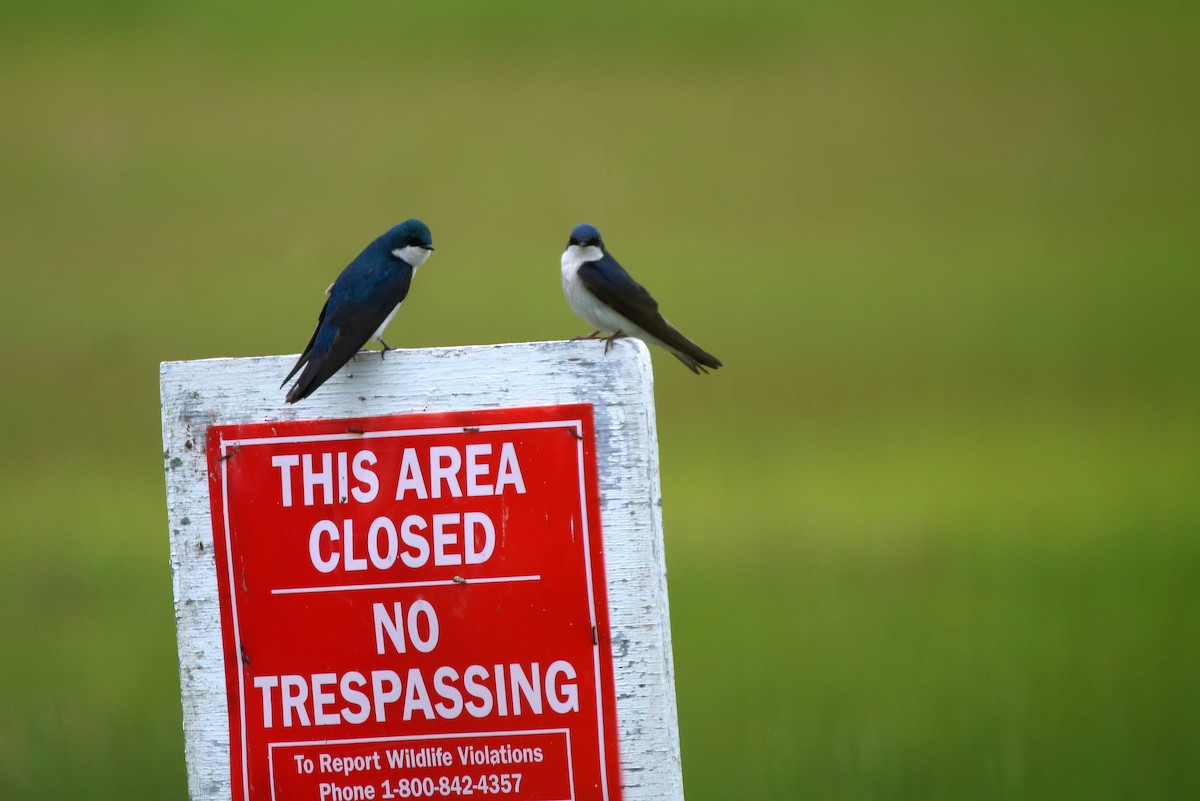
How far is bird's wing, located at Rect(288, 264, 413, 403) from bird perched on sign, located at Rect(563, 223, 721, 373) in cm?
49

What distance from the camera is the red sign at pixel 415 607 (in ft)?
5.56

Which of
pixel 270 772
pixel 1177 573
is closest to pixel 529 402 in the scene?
pixel 270 772

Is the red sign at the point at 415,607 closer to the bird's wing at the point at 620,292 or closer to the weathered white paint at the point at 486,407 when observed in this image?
the weathered white paint at the point at 486,407

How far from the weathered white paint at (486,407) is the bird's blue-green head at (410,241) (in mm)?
559

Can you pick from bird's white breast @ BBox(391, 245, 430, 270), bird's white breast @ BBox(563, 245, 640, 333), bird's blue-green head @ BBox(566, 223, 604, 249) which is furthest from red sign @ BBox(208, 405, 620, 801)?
bird's blue-green head @ BBox(566, 223, 604, 249)

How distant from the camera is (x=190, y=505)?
176 cm

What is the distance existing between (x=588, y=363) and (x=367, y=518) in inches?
15.4

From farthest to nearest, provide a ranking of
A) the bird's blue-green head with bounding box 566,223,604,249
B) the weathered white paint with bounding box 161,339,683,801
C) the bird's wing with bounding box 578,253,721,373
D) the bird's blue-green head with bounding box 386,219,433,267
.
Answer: the bird's blue-green head with bounding box 566,223,604,249, the bird's wing with bounding box 578,253,721,373, the bird's blue-green head with bounding box 386,219,433,267, the weathered white paint with bounding box 161,339,683,801

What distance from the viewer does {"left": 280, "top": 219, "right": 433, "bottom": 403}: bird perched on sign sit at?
5.66ft

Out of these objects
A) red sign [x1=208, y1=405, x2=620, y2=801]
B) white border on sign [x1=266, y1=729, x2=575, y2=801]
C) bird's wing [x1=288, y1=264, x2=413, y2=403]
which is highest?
bird's wing [x1=288, y1=264, x2=413, y2=403]

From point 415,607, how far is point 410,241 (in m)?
0.85

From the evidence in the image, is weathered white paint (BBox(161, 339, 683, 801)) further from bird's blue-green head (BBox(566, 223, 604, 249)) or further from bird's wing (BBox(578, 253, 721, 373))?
bird's blue-green head (BBox(566, 223, 604, 249))

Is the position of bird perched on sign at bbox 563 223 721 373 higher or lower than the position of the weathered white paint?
higher

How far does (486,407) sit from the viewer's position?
169 cm
